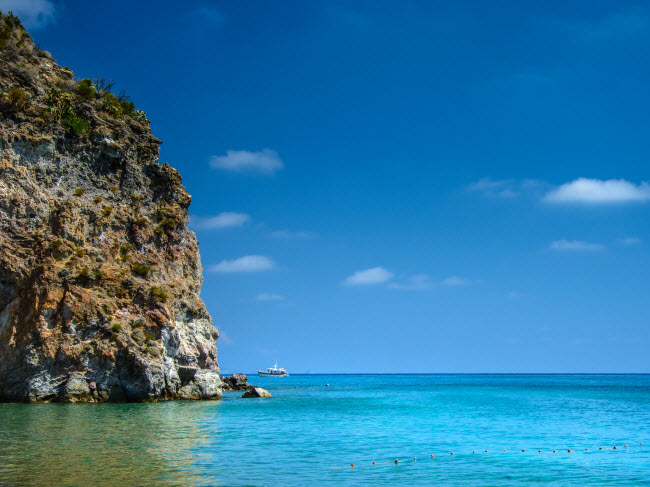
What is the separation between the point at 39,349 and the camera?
39.6m

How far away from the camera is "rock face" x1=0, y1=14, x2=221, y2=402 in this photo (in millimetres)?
40562

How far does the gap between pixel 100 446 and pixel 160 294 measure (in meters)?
27.1

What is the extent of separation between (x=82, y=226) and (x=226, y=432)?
87.4ft

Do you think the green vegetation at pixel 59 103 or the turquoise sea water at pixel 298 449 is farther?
the green vegetation at pixel 59 103

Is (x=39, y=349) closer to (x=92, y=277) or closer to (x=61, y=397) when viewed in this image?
(x=61, y=397)

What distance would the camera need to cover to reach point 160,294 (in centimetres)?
4772

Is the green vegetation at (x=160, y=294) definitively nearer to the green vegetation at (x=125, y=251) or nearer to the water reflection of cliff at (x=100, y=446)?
the green vegetation at (x=125, y=251)

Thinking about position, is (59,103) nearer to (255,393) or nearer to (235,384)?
(255,393)

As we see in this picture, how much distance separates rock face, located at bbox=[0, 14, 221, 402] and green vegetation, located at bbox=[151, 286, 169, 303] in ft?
0.31

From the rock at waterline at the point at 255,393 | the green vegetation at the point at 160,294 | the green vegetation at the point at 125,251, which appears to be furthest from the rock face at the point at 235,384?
the green vegetation at the point at 125,251

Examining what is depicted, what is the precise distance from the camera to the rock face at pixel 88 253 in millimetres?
40562

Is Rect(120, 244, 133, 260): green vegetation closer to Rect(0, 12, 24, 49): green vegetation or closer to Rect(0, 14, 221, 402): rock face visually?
Rect(0, 14, 221, 402): rock face

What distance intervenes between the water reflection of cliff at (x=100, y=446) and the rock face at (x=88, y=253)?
5545 millimetres

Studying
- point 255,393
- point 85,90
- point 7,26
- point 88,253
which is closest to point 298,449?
point 88,253
